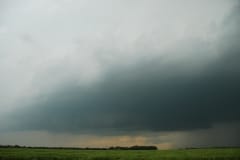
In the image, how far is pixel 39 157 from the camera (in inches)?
2366

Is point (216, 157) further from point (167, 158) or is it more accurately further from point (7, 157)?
point (7, 157)

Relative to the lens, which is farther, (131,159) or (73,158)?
(73,158)

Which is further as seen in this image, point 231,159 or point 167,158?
point 167,158

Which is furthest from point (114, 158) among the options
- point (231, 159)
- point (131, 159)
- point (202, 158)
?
point (231, 159)

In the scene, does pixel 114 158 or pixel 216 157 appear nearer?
pixel 216 157

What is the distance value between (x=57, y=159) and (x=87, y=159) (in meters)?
4.65

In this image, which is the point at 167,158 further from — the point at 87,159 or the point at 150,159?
the point at 87,159

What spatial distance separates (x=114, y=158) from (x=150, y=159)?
633cm

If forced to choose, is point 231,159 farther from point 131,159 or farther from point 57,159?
point 57,159

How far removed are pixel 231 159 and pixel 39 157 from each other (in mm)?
28230

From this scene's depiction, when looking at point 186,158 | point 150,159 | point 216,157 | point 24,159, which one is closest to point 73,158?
point 24,159

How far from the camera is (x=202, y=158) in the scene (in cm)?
5662

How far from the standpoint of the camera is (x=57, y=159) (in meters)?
59.3

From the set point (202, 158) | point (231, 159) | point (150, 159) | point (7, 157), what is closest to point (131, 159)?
point (150, 159)
